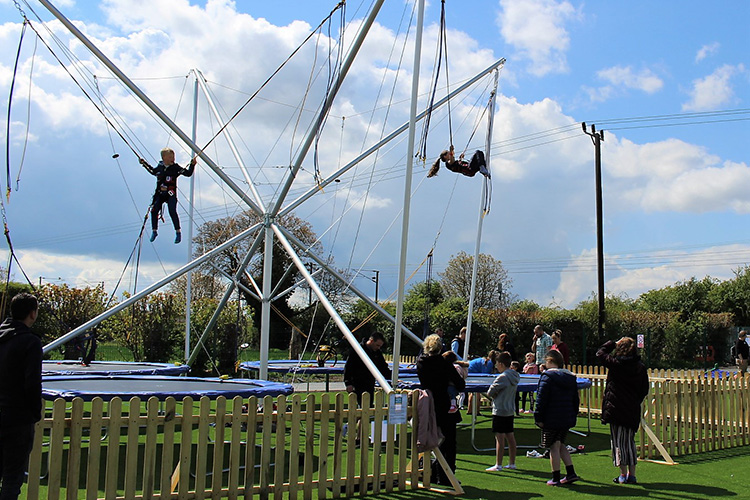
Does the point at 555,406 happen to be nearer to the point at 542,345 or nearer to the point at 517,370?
the point at 517,370

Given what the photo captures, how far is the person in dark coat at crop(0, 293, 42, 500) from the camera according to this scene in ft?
15.8

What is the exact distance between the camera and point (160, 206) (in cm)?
1093

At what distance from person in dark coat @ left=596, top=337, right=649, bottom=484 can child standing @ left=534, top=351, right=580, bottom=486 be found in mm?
575

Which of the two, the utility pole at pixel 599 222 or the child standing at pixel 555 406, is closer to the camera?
the child standing at pixel 555 406

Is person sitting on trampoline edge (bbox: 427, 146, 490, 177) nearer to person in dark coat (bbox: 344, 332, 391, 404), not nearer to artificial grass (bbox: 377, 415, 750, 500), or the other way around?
person in dark coat (bbox: 344, 332, 391, 404)

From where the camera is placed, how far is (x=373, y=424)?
687cm

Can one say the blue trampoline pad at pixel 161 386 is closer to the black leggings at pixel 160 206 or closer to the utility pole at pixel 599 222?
the black leggings at pixel 160 206

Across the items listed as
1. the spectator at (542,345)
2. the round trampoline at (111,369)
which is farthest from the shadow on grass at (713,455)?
the round trampoline at (111,369)

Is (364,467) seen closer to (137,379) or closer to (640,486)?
(640,486)

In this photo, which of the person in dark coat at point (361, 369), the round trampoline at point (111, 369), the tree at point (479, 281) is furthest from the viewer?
the tree at point (479, 281)

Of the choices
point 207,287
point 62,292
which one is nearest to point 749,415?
point 62,292

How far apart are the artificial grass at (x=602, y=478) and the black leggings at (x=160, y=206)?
540 cm

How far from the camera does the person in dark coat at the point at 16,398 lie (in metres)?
4.81

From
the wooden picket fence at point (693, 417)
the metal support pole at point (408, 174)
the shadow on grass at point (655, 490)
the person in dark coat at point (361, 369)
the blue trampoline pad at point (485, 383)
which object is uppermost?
the metal support pole at point (408, 174)
